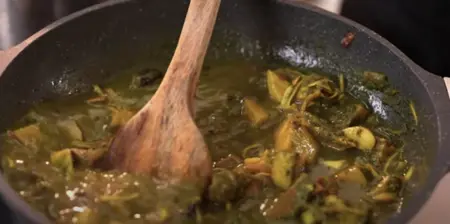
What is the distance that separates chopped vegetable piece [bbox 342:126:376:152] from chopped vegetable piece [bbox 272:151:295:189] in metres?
0.15

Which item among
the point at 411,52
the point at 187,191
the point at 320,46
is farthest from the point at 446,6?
the point at 187,191

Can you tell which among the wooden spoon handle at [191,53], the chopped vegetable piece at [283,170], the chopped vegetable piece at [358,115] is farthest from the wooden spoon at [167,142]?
the chopped vegetable piece at [358,115]

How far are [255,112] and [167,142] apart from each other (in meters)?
0.23

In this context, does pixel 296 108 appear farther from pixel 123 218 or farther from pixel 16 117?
pixel 16 117

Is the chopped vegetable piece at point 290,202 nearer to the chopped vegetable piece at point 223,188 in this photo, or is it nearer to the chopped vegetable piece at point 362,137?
the chopped vegetable piece at point 223,188

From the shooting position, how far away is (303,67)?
1.44 m

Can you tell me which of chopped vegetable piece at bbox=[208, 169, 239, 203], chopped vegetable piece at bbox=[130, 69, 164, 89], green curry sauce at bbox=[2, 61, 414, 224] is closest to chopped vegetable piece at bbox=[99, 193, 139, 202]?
green curry sauce at bbox=[2, 61, 414, 224]

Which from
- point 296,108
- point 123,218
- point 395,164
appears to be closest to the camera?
point 123,218

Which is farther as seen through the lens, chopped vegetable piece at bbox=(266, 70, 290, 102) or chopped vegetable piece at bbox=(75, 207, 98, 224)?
chopped vegetable piece at bbox=(266, 70, 290, 102)

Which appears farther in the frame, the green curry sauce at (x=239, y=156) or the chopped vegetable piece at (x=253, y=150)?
the chopped vegetable piece at (x=253, y=150)

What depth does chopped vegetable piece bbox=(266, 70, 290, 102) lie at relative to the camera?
1.35 m

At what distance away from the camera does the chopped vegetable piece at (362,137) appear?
4.04ft

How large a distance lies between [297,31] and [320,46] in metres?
0.06

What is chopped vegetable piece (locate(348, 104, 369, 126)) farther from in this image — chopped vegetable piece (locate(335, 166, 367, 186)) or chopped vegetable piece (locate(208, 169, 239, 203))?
A: chopped vegetable piece (locate(208, 169, 239, 203))
